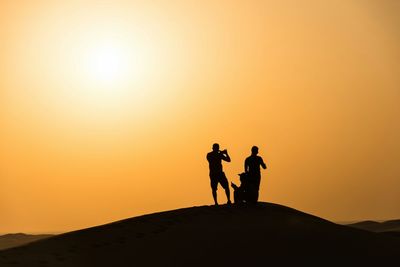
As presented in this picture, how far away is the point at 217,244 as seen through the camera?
21.0 m

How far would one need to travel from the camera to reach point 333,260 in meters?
19.8

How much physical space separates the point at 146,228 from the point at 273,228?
4.19 meters

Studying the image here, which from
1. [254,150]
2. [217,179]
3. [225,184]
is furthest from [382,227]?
[254,150]

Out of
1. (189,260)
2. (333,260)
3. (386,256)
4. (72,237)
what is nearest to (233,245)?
(189,260)

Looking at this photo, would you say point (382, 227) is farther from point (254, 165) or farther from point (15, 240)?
point (254, 165)

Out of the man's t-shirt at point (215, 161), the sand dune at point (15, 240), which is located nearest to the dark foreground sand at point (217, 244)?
the man's t-shirt at point (215, 161)

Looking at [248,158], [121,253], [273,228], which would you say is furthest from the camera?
[248,158]

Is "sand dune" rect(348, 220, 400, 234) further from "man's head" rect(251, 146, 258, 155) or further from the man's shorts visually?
"man's head" rect(251, 146, 258, 155)

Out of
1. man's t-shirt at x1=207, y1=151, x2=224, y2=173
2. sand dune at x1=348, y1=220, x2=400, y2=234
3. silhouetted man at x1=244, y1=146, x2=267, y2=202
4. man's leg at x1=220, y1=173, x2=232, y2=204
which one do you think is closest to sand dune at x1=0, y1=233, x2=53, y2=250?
sand dune at x1=348, y1=220, x2=400, y2=234

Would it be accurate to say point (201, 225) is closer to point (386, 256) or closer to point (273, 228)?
point (273, 228)

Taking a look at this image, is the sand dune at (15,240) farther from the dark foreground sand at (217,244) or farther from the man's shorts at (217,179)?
the dark foreground sand at (217,244)

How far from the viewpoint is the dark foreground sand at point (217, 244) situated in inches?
789

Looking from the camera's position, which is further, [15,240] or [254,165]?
[15,240]

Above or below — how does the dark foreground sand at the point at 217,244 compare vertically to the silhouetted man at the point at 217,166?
below
